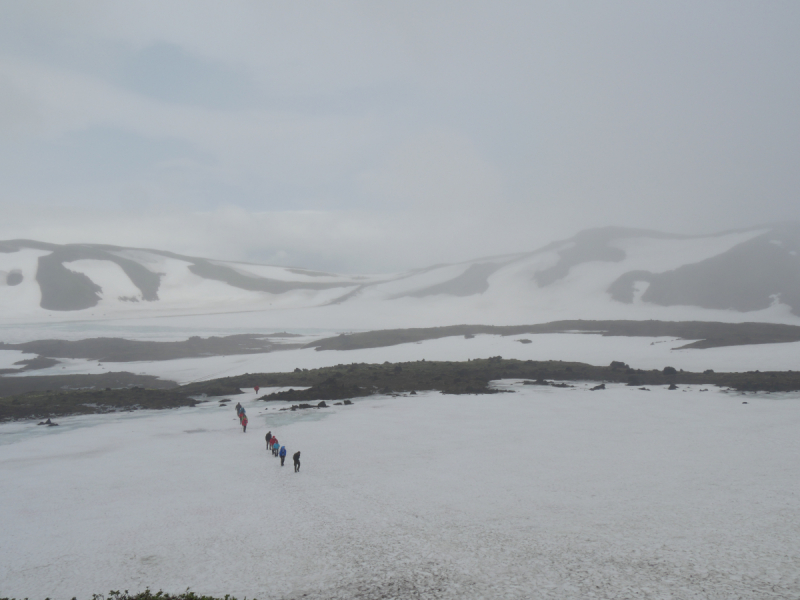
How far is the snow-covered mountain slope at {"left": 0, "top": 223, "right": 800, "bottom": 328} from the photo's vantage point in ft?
363

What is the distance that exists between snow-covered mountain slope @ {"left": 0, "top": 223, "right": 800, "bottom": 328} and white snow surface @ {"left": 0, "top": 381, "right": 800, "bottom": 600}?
87.1 metres

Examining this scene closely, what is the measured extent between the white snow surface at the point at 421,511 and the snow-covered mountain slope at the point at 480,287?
286 ft

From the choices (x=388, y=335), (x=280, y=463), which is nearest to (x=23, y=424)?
(x=280, y=463)

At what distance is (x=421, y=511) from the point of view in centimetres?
1552

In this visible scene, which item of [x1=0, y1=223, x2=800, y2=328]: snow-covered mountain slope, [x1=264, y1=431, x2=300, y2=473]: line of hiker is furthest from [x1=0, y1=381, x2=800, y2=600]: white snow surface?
[x1=0, y1=223, x2=800, y2=328]: snow-covered mountain slope

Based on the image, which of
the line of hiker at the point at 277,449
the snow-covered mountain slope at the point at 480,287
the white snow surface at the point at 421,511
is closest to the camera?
the white snow surface at the point at 421,511

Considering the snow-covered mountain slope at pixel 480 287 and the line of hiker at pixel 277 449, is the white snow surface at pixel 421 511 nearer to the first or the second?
the line of hiker at pixel 277 449

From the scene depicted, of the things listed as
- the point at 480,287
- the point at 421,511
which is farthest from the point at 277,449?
the point at 480,287

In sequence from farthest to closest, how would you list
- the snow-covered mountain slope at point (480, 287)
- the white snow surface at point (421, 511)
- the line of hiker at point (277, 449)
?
the snow-covered mountain slope at point (480, 287) < the line of hiker at point (277, 449) < the white snow surface at point (421, 511)

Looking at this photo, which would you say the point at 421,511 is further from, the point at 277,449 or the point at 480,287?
the point at 480,287

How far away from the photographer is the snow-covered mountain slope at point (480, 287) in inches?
4358

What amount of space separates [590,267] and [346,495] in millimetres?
145141

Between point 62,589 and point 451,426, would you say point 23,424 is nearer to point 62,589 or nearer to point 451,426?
point 62,589

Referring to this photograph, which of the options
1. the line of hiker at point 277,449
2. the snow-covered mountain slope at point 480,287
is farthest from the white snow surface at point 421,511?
the snow-covered mountain slope at point 480,287
